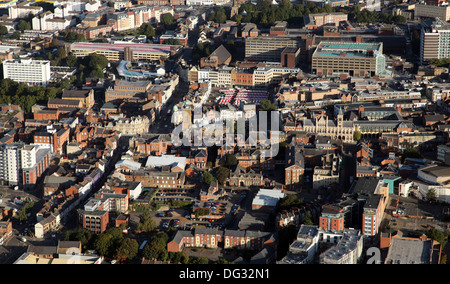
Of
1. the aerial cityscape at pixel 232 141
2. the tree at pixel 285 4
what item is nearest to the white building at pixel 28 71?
the aerial cityscape at pixel 232 141

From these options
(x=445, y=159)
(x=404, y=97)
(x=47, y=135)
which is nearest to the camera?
(x=445, y=159)

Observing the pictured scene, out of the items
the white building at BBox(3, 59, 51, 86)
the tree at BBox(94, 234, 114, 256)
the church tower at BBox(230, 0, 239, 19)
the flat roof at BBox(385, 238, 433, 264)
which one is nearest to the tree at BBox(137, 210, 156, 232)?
the tree at BBox(94, 234, 114, 256)

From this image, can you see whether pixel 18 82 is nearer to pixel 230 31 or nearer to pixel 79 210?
pixel 230 31

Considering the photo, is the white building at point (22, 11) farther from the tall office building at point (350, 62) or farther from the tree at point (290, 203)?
the tree at point (290, 203)

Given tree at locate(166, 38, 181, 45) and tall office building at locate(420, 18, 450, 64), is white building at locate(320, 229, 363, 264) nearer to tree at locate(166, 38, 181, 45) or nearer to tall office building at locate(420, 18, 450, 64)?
tall office building at locate(420, 18, 450, 64)

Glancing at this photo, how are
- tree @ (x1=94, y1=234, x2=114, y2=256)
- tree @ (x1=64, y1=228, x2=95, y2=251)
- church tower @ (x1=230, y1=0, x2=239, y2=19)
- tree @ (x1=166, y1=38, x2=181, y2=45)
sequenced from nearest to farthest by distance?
tree @ (x1=94, y1=234, x2=114, y2=256) → tree @ (x1=64, y1=228, x2=95, y2=251) → tree @ (x1=166, y1=38, x2=181, y2=45) → church tower @ (x1=230, y1=0, x2=239, y2=19)

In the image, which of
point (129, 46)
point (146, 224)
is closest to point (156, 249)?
point (146, 224)

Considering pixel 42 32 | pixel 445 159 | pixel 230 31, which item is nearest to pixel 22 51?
pixel 42 32
